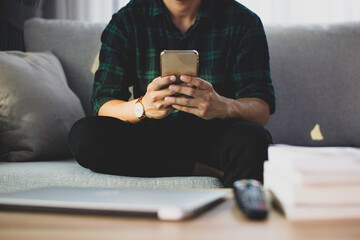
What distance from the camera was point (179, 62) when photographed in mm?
922

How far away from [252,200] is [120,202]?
17 cm

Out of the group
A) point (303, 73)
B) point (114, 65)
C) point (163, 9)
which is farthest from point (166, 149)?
point (303, 73)

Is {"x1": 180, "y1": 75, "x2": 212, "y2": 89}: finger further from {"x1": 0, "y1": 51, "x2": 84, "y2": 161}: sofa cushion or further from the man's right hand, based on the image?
{"x1": 0, "y1": 51, "x2": 84, "y2": 161}: sofa cushion

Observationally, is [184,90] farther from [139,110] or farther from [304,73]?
[304,73]

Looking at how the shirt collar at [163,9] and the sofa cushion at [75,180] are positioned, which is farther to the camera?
the shirt collar at [163,9]

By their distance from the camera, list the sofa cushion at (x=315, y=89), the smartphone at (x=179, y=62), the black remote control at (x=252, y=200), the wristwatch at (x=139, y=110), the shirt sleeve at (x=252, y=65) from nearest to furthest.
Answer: the black remote control at (x=252, y=200) → the smartphone at (x=179, y=62) → the wristwatch at (x=139, y=110) → the shirt sleeve at (x=252, y=65) → the sofa cushion at (x=315, y=89)

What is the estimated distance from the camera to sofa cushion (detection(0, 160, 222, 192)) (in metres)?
0.96

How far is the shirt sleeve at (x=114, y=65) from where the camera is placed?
129 centimetres

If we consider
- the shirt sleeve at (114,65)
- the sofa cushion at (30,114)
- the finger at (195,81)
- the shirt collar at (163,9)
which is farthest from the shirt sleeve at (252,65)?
the sofa cushion at (30,114)

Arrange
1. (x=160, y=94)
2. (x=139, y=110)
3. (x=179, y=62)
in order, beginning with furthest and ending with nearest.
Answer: (x=139, y=110)
(x=160, y=94)
(x=179, y=62)

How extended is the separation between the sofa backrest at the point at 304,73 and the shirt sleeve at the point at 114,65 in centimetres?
30

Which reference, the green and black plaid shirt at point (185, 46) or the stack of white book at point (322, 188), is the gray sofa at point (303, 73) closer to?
the green and black plaid shirt at point (185, 46)

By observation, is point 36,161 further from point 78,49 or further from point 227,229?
point 227,229

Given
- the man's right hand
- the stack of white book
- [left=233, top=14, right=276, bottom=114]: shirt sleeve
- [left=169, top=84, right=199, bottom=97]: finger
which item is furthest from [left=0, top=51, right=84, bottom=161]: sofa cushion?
the stack of white book
